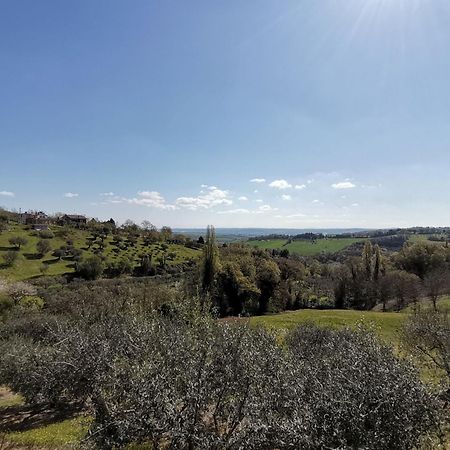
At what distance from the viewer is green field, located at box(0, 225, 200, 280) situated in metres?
97.7

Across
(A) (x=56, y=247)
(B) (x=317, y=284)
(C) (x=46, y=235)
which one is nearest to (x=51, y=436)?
(B) (x=317, y=284)

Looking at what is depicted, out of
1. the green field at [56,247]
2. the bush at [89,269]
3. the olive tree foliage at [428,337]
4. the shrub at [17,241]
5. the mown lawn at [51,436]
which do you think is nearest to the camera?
the mown lawn at [51,436]

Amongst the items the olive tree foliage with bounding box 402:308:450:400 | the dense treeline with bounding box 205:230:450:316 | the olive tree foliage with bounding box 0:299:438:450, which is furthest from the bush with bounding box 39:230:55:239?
the olive tree foliage with bounding box 402:308:450:400

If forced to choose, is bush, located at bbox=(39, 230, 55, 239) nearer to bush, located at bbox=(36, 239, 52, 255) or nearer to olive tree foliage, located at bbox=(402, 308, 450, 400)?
bush, located at bbox=(36, 239, 52, 255)

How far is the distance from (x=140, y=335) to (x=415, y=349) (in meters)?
16.8

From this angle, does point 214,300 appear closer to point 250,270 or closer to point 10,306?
point 250,270

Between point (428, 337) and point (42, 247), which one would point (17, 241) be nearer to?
point (42, 247)

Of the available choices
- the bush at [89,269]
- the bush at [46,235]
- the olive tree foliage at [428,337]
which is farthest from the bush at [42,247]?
the olive tree foliage at [428,337]

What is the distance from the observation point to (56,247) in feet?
385

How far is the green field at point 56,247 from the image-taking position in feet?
321

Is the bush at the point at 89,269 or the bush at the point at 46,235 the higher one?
the bush at the point at 46,235

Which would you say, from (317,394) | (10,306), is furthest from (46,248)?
(317,394)

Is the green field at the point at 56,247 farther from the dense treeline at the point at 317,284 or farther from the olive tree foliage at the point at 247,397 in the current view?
the olive tree foliage at the point at 247,397

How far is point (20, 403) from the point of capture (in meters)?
27.9
